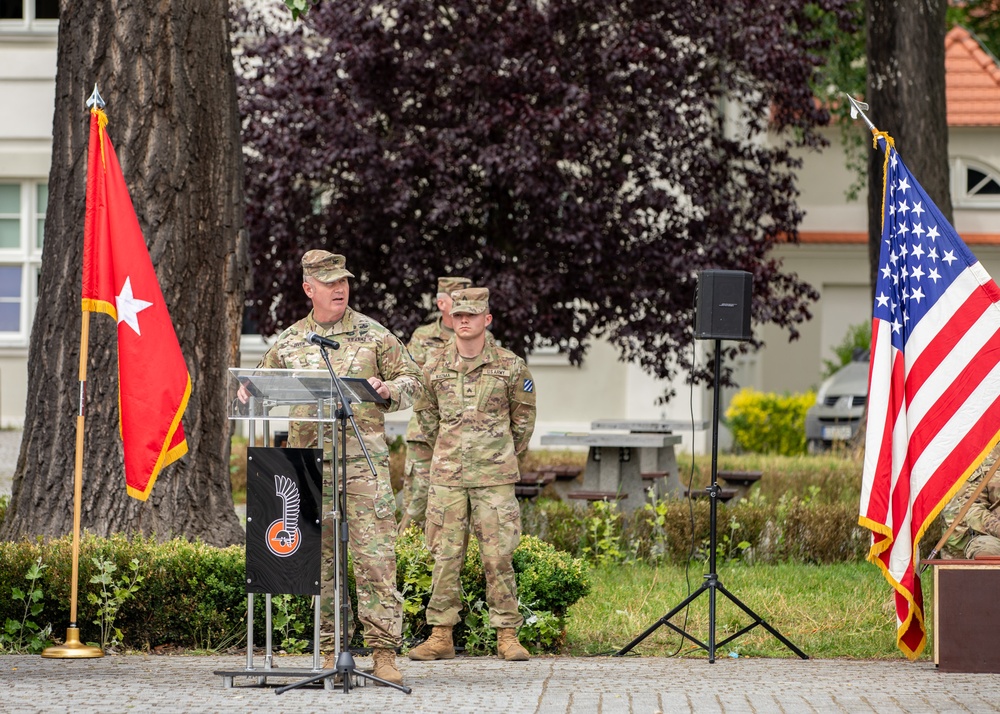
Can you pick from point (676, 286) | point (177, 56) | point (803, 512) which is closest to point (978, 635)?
point (803, 512)

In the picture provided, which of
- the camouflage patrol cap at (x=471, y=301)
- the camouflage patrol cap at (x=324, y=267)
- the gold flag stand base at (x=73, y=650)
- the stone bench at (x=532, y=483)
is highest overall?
the camouflage patrol cap at (x=324, y=267)

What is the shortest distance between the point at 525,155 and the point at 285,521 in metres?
7.35

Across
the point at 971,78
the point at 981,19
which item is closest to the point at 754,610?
the point at 971,78

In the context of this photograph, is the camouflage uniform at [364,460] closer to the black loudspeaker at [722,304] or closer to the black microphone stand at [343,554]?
the black microphone stand at [343,554]

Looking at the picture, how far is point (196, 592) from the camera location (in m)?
8.78

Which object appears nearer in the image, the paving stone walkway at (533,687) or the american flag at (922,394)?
the paving stone walkway at (533,687)

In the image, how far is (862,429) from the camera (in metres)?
16.7

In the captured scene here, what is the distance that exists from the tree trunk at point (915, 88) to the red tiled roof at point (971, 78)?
12572 mm

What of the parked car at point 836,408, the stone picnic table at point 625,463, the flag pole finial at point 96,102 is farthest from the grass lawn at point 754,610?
the parked car at point 836,408

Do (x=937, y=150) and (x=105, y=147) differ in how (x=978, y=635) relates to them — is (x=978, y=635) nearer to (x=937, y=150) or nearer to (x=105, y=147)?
(x=105, y=147)

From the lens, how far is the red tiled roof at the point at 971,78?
27.2 m

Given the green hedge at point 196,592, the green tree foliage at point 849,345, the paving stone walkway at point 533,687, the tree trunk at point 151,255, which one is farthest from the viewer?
the green tree foliage at point 849,345

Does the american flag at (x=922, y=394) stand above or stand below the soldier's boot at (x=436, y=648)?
above

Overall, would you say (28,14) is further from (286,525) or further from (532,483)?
(286,525)
